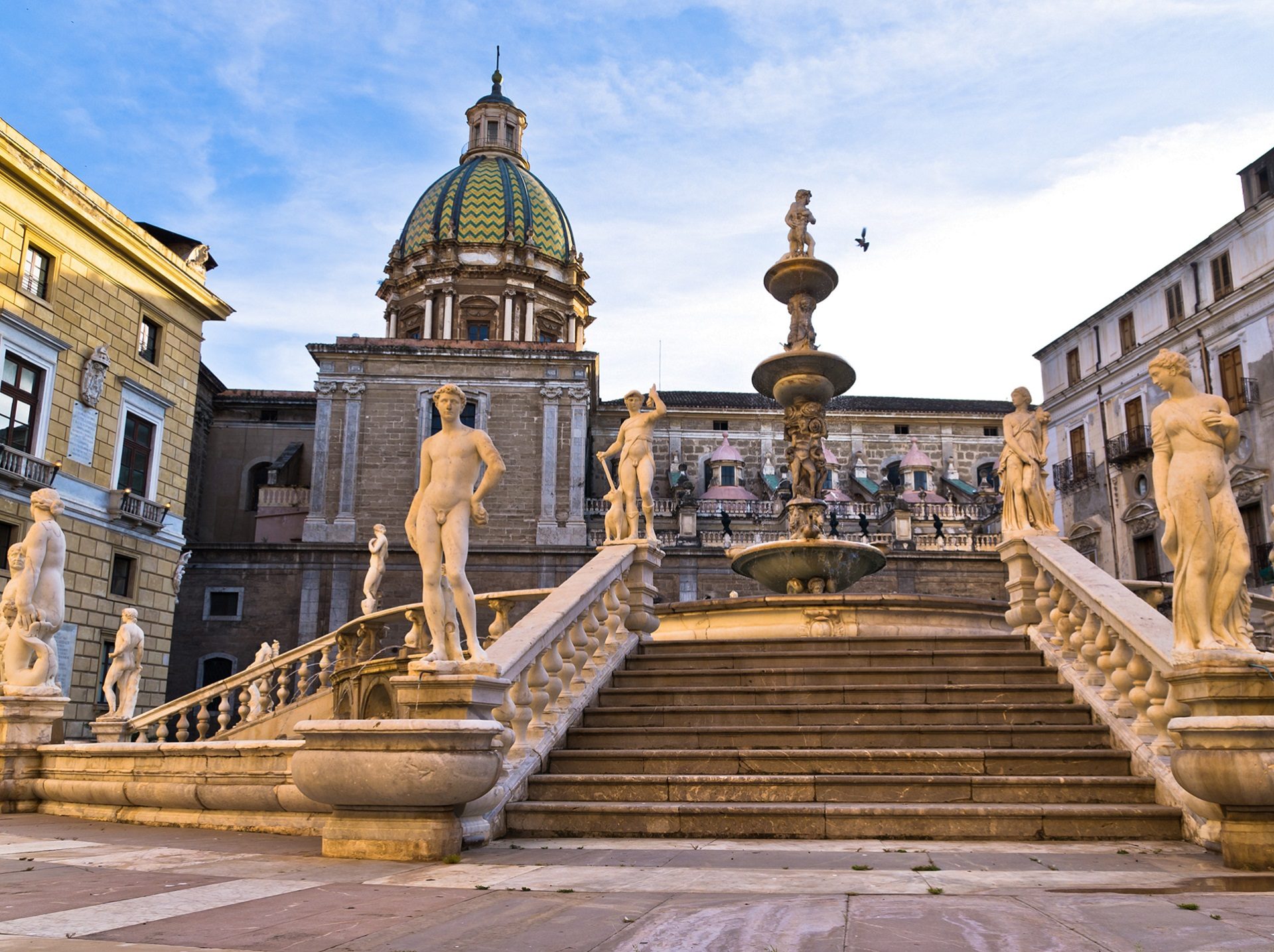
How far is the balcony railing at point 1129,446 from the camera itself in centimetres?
3412

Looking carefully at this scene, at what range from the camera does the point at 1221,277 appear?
3203 cm

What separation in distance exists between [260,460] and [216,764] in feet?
129

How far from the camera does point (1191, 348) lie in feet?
108

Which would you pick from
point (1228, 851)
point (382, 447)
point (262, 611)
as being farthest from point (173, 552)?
point (1228, 851)

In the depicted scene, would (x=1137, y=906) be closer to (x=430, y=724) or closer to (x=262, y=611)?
(x=430, y=724)

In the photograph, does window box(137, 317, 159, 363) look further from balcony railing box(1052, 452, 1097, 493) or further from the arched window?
balcony railing box(1052, 452, 1097, 493)

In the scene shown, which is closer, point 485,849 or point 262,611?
point 485,849

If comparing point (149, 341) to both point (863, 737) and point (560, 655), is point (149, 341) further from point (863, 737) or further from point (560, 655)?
point (863, 737)

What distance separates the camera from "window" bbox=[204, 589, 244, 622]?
35625mm

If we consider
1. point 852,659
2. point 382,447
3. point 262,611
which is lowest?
point 852,659

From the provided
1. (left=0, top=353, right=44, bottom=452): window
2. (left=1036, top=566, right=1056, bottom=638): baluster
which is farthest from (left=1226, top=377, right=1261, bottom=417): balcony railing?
(left=0, top=353, right=44, bottom=452): window

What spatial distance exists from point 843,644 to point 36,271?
22444mm

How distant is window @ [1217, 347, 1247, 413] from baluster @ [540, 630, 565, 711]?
28286 millimetres

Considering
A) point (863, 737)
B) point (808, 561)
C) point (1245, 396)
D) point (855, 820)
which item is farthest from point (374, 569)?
point (1245, 396)
